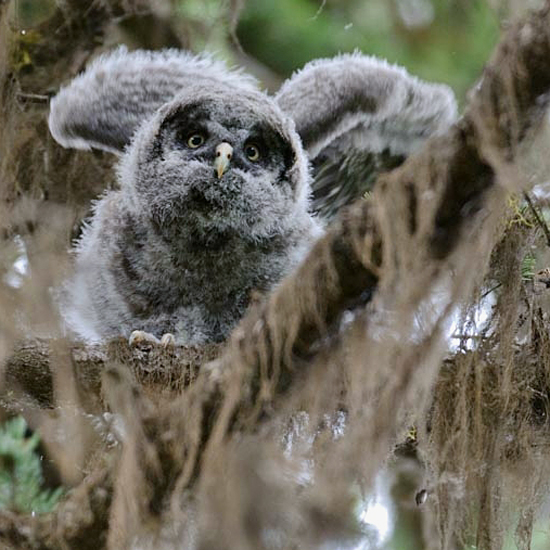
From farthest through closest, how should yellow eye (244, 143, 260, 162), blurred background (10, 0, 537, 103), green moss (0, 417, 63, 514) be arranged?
blurred background (10, 0, 537, 103)
yellow eye (244, 143, 260, 162)
green moss (0, 417, 63, 514)

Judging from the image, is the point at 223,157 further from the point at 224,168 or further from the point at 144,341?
the point at 144,341

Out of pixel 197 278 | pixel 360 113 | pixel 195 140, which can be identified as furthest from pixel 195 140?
pixel 360 113

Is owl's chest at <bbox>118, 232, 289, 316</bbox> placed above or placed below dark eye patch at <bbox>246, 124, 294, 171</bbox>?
below

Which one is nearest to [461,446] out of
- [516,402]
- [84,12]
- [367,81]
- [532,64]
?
[516,402]

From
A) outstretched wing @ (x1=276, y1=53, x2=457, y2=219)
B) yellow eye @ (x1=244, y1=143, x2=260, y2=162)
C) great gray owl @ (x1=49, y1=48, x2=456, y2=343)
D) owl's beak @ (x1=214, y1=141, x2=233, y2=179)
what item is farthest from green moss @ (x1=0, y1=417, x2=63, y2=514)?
outstretched wing @ (x1=276, y1=53, x2=457, y2=219)

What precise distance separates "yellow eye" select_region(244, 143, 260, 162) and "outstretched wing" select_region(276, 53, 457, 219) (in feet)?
0.94

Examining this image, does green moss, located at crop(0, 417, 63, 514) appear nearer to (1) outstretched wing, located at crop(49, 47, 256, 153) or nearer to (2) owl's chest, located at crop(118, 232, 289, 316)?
(2) owl's chest, located at crop(118, 232, 289, 316)

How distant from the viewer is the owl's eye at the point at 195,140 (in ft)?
11.4

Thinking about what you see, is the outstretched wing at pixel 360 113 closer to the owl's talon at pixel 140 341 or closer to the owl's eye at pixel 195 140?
the owl's eye at pixel 195 140

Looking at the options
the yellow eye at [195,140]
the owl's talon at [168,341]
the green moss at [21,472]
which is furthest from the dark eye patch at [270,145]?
the green moss at [21,472]

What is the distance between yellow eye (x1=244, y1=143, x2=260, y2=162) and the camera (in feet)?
11.4

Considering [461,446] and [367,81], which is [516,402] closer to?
[461,446]

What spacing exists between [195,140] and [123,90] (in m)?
0.50

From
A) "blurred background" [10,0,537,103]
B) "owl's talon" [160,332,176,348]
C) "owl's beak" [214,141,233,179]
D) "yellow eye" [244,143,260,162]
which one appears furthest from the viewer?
"blurred background" [10,0,537,103]
